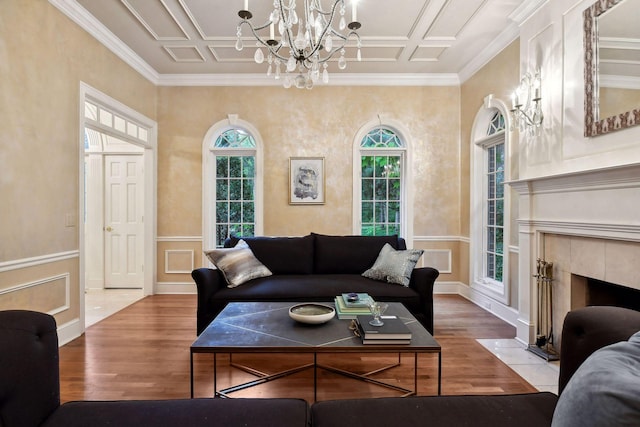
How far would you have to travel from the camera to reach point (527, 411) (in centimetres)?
115

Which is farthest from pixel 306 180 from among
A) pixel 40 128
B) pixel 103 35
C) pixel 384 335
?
pixel 384 335

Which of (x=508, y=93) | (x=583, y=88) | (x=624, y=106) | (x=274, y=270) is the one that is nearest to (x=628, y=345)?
(x=624, y=106)

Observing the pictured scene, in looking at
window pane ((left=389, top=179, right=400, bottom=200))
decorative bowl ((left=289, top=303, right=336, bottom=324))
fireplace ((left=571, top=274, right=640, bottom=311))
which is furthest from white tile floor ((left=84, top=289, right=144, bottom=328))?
fireplace ((left=571, top=274, right=640, bottom=311))

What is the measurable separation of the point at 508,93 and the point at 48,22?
4368 millimetres

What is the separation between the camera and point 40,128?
2732mm

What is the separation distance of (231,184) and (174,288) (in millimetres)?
1688

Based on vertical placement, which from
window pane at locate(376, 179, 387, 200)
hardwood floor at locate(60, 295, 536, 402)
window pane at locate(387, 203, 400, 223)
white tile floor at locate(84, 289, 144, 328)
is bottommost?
white tile floor at locate(84, 289, 144, 328)

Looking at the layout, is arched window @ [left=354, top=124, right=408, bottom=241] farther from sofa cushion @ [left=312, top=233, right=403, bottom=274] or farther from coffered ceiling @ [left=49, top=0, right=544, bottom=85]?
sofa cushion @ [left=312, top=233, right=403, bottom=274]

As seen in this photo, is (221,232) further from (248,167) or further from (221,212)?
(248,167)

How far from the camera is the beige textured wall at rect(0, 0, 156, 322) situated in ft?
8.08

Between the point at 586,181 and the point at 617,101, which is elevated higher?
the point at 617,101

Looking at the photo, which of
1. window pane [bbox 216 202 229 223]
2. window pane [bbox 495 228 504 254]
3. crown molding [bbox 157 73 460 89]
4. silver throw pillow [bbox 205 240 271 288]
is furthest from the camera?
window pane [bbox 216 202 229 223]

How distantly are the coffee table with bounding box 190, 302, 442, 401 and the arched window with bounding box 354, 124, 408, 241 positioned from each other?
2539mm

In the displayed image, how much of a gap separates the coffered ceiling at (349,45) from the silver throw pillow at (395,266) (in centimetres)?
235
